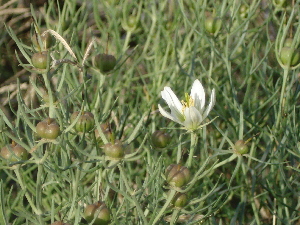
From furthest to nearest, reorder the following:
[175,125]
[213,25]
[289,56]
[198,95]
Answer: [175,125], [213,25], [289,56], [198,95]

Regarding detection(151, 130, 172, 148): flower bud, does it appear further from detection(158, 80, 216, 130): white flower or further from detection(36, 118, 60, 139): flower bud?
detection(36, 118, 60, 139): flower bud

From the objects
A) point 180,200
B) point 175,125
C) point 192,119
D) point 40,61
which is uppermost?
point 40,61

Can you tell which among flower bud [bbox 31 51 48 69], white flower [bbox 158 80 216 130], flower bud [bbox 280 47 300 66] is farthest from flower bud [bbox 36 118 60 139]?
flower bud [bbox 280 47 300 66]

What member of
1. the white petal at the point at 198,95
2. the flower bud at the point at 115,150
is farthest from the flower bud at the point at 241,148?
the flower bud at the point at 115,150

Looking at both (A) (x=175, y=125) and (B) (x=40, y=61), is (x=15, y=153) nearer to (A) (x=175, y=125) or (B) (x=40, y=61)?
(B) (x=40, y=61)

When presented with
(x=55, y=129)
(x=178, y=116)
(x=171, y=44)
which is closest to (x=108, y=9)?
(x=171, y=44)

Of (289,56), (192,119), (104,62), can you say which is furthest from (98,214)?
(289,56)

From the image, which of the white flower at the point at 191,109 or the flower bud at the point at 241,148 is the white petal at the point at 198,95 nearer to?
the white flower at the point at 191,109
